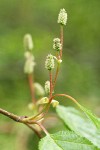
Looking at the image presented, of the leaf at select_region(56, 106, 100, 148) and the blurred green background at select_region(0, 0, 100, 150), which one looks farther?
the blurred green background at select_region(0, 0, 100, 150)

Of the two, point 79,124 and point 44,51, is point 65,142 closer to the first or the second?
point 79,124

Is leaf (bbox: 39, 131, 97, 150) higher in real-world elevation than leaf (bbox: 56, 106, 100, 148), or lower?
higher

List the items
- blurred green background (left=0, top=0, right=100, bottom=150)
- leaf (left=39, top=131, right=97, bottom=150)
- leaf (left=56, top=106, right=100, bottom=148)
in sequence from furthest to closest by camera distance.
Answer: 1. blurred green background (left=0, top=0, right=100, bottom=150)
2. leaf (left=56, top=106, right=100, bottom=148)
3. leaf (left=39, top=131, right=97, bottom=150)

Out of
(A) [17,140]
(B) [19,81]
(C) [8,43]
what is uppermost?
(C) [8,43]

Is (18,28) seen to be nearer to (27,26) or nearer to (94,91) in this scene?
(27,26)

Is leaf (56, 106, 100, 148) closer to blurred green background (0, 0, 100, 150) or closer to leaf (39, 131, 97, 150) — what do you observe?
leaf (39, 131, 97, 150)

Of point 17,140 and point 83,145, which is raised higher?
point 83,145

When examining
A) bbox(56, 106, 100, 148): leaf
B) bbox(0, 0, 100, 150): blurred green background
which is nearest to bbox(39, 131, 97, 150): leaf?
bbox(56, 106, 100, 148): leaf

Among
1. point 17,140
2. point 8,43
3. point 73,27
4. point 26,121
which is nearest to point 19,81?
point 8,43
